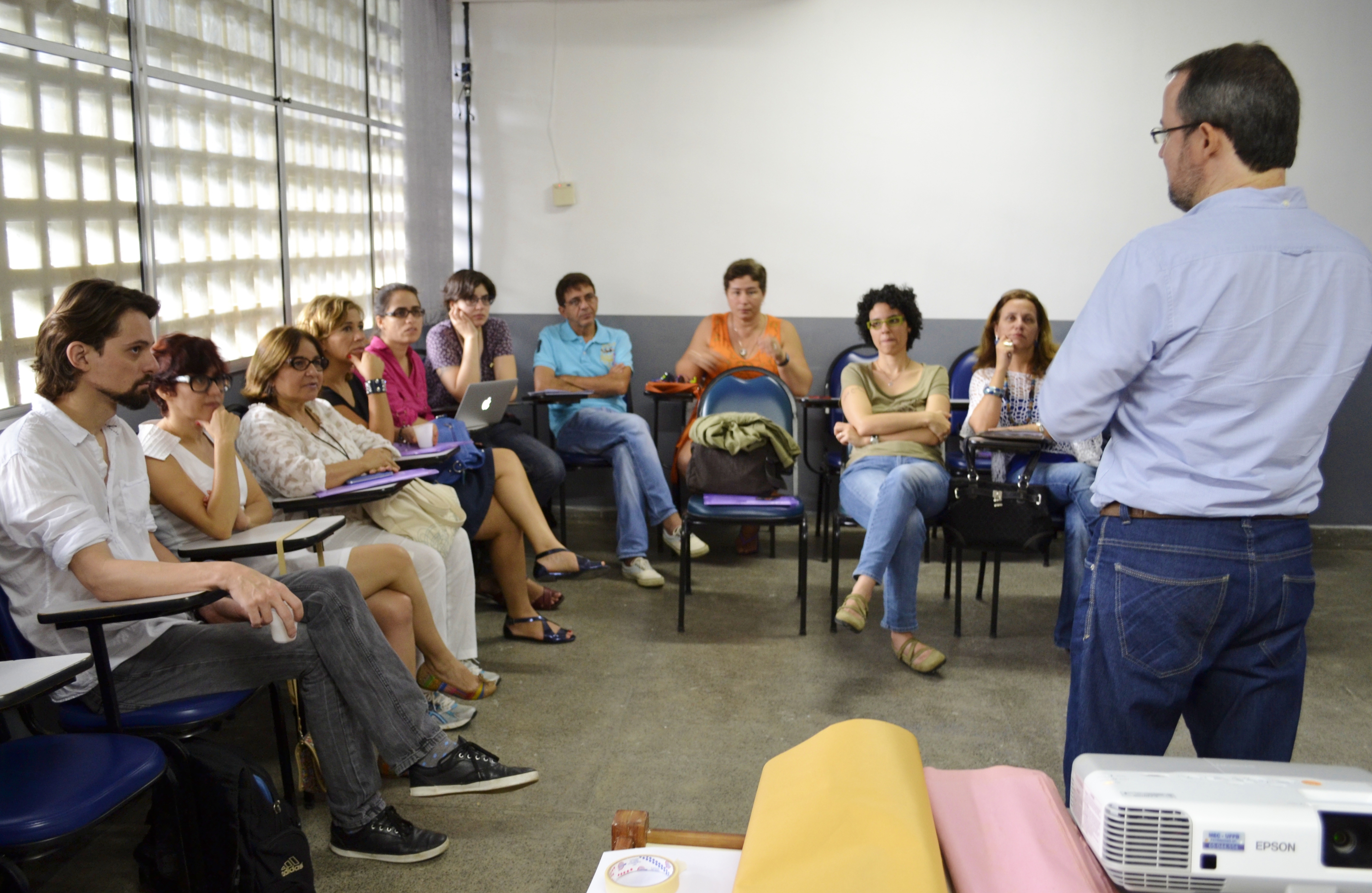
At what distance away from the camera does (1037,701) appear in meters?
2.97

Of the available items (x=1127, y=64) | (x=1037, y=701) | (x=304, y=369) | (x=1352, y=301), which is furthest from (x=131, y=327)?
(x=1127, y=64)

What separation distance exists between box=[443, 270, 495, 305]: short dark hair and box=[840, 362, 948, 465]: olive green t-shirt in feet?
5.59

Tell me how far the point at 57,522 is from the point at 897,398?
9.00 ft

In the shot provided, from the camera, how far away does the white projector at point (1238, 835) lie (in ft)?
2.49

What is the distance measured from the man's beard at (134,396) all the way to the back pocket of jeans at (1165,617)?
76.0 inches

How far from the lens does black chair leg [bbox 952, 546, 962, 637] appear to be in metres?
3.39

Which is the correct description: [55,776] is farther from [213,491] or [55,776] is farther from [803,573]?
[803,573]

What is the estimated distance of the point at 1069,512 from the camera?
341 cm

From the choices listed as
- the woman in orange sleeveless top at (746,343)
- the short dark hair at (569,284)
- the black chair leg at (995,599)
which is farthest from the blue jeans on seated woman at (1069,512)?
the short dark hair at (569,284)

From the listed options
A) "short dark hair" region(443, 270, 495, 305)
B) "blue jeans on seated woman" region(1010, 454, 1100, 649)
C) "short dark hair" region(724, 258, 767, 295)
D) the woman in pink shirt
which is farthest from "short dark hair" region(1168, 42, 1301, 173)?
"short dark hair" region(443, 270, 495, 305)

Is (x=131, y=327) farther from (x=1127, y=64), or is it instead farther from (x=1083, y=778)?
(x=1127, y=64)

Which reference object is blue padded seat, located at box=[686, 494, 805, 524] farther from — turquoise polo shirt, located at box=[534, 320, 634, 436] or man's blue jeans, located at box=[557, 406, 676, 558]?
turquoise polo shirt, located at box=[534, 320, 634, 436]

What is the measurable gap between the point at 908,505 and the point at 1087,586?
166 cm

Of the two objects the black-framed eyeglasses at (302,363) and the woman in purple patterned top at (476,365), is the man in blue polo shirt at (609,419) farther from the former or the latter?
the black-framed eyeglasses at (302,363)
